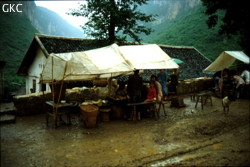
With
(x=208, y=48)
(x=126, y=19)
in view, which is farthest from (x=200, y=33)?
(x=126, y=19)

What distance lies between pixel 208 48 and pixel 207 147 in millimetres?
28641

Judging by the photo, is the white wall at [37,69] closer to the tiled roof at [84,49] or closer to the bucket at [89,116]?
the tiled roof at [84,49]

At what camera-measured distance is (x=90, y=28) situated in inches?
473

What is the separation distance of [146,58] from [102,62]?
1.90m

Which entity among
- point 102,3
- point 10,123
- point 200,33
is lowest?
point 10,123

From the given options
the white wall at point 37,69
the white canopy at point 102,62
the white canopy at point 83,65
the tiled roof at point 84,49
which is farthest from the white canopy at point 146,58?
the white wall at point 37,69

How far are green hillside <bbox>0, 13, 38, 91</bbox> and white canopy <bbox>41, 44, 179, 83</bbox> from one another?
78.3 ft

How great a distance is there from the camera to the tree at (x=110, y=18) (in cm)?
1171

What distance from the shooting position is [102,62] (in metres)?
7.32

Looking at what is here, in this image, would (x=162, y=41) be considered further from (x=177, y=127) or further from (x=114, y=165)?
(x=114, y=165)

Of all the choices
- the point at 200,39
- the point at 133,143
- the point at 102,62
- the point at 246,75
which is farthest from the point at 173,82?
the point at 200,39

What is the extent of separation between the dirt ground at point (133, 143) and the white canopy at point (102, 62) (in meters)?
1.97

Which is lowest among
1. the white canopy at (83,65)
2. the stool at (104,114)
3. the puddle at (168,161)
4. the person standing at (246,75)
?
the puddle at (168,161)

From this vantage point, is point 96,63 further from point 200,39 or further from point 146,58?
point 200,39
